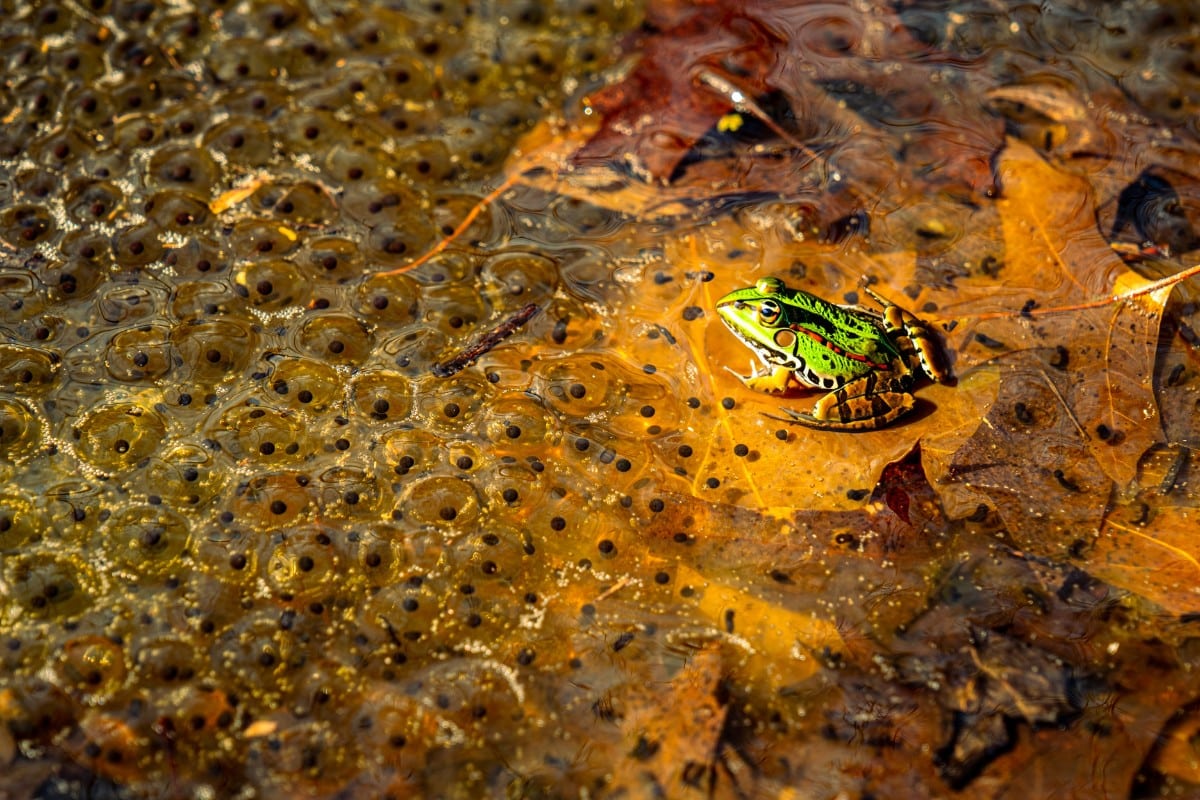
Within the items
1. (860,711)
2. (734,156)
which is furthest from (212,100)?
(860,711)

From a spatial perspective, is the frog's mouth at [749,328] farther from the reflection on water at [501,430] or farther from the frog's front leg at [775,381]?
the reflection on water at [501,430]

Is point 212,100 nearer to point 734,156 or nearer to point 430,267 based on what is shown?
point 430,267

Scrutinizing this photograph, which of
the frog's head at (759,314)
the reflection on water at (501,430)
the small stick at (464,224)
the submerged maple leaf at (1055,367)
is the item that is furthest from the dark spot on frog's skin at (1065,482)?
the small stick at (464,224)

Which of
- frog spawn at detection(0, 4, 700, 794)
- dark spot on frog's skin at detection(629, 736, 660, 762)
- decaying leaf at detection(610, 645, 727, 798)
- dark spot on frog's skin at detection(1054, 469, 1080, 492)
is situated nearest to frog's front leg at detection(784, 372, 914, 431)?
dark spot on frog's skin at detection(1054, 469, 1080, 492)

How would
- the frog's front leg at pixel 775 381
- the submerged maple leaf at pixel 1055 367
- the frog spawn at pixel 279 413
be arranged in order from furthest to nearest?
the frog's front leg at pixel 775 381 → the submerged maple leaf at pixel 1055 367 → the frog spawn at pixel 279 413

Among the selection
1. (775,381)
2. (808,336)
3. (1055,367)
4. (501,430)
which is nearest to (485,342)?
(501,430)

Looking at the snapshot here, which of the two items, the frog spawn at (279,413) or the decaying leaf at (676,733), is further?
the frog spawn at (279,413)

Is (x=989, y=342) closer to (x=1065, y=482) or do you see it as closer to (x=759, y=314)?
(x=1065, y=482)

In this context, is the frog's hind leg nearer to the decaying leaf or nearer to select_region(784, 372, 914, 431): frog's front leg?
select_region(784, 372, 914, 431): frog's front leg
